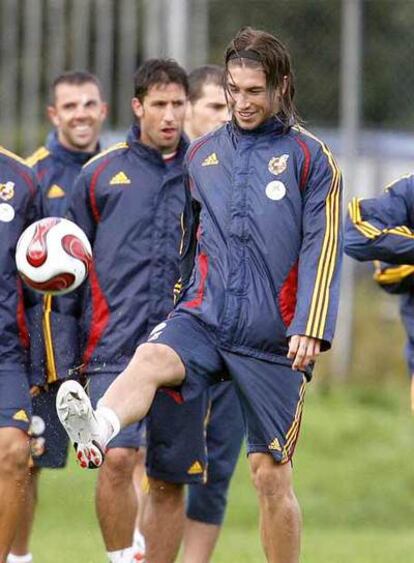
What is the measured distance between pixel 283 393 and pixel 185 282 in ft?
2.44

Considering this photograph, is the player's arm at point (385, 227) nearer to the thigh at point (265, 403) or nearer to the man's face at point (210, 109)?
the thigh at point (265, 403)

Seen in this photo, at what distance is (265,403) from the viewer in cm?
834

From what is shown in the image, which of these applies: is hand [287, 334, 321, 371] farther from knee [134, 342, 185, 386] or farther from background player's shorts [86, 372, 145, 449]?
background player's shorts [86, 372, 145, 449]

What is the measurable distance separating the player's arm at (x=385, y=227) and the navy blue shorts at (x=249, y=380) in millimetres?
1182

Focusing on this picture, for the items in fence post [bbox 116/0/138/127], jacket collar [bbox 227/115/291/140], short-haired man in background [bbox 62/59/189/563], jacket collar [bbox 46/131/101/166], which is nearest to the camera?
jacket collar [bbox 227/115/291/140]

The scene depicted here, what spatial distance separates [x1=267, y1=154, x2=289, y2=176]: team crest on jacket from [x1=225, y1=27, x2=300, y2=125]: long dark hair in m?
0.20

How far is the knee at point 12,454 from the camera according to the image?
905 centimetres

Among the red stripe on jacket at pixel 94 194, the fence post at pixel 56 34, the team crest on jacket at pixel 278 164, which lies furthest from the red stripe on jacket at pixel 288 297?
the fence post at pixel 56 34

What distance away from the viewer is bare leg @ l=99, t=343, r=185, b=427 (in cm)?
795

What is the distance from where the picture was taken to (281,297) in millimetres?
8383

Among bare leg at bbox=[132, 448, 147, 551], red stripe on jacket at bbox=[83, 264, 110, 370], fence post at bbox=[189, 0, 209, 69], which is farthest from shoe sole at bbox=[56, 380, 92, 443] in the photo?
fence post at bbox=[189, 0, 209, 69]

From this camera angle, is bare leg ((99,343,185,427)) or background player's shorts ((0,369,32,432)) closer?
bare leg ((99,343,185,427))

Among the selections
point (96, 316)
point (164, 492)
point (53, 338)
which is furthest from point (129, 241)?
point (164, 492)

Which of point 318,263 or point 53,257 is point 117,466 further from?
point 318,263
